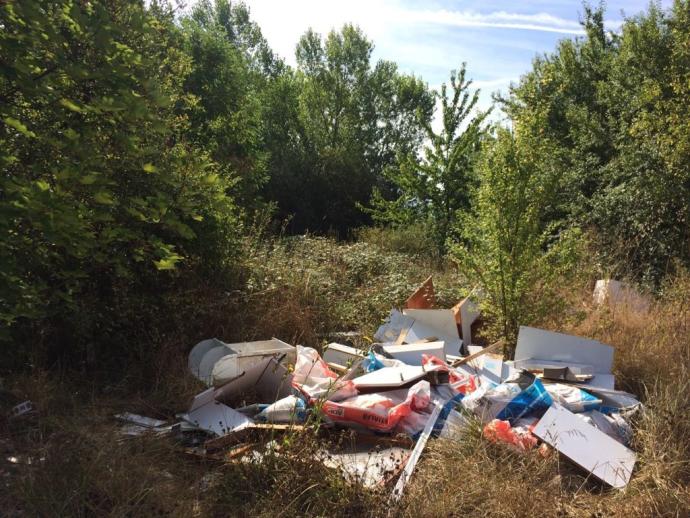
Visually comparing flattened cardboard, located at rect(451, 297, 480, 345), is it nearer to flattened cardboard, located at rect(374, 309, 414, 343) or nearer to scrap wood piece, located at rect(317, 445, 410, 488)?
flattened cardboard, located at rect(374, 309, 414, 343)

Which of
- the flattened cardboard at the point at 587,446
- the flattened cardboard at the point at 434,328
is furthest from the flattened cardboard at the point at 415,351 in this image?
the flattened cardboard at the point at 587,446

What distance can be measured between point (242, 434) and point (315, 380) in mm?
870

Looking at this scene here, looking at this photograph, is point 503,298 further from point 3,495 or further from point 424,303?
point 3,495

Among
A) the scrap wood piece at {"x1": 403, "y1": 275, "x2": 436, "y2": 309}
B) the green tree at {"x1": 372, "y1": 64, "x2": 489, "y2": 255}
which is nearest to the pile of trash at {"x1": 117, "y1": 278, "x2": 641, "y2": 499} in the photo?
the scrap wood piece at {"x1": 403, "y1": 275, "x2": 436, "y2": 309}

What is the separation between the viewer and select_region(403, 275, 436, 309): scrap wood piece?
600 cm

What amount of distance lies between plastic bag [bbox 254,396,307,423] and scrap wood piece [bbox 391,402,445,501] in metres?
0.82

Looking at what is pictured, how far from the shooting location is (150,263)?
504 cm

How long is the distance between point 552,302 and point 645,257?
464cm

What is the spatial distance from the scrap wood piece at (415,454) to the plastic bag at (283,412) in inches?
32.4

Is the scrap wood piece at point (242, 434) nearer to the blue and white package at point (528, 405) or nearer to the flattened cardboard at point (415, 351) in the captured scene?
the blue and white package at point (528, 405)

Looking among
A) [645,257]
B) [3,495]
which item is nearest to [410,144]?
[645,257]

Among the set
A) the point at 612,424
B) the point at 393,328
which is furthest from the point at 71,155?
the point at 612,424

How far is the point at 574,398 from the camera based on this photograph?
3.89 metres

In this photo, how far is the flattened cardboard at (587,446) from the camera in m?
3.19
